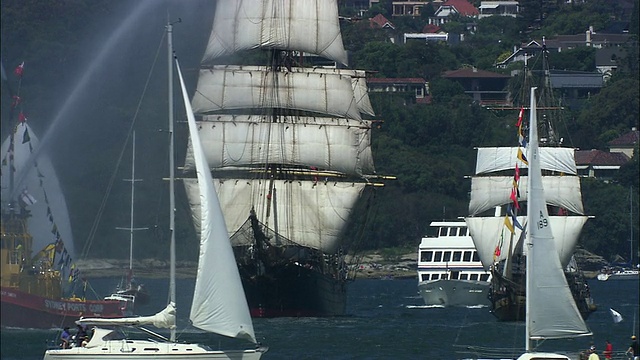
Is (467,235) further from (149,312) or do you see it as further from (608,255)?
(608,255)

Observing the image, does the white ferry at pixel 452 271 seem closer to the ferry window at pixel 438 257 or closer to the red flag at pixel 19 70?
the ferry window at pixel 438 257

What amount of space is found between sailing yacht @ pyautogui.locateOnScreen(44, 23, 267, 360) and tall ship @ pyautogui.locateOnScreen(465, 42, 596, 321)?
47.7 metres

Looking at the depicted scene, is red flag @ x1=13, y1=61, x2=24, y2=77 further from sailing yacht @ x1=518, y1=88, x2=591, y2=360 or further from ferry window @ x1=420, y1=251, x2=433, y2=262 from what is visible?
ferry window @ x1=420, y1=251, x2=433, y2=262

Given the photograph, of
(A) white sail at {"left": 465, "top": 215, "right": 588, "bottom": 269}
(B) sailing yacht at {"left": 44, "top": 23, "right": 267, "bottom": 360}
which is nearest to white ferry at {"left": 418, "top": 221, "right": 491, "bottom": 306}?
(A) white sail at {"left": 465, "top": 215, "right": 588, "bottom": 269}

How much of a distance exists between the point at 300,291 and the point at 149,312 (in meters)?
8.81

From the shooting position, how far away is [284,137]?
11194cm

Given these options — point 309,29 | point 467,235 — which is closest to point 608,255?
point 467,235

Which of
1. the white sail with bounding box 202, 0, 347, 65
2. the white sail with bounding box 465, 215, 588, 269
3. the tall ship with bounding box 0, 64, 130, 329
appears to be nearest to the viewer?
the tall ship with bounding box 0, 64, 130, 329

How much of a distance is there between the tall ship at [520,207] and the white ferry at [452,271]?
483 cm

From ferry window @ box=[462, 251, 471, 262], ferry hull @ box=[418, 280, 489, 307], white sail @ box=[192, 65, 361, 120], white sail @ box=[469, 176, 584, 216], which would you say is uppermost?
white sail @ box=[192, 65, 361, 120]

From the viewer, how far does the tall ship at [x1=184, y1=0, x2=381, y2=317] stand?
110125 mm

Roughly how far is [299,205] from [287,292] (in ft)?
27.1

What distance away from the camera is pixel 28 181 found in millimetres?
55906

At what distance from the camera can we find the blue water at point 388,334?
71625mm
